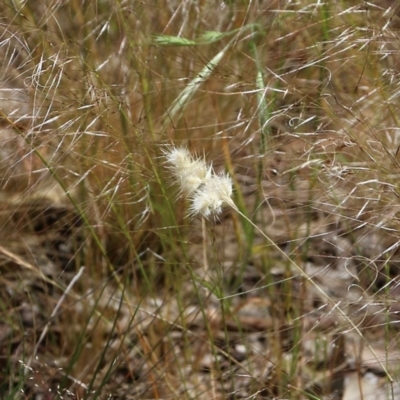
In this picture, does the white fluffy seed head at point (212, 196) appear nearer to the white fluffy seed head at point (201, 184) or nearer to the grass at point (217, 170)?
the white fluffy seed head at point (201, 184)

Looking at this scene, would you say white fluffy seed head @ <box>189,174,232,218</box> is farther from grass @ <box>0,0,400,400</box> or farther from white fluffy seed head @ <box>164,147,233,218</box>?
grass @ <box>0,0,400,400</box>

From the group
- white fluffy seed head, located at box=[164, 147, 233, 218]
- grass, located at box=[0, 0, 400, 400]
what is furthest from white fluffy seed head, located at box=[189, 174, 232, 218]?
grass, located at box=[0, 0, 400, 400]

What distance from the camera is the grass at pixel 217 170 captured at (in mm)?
1278

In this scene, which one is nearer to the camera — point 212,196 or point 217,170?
point 212,196

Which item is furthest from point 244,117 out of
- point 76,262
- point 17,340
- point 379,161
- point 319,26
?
point 17,340

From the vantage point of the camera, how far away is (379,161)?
123 centimetres

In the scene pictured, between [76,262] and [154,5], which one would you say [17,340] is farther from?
[154,5]

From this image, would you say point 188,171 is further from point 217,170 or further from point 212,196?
point 217,170

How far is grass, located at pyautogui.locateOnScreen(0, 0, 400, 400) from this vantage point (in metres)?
1.28

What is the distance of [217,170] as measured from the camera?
146 centimetres

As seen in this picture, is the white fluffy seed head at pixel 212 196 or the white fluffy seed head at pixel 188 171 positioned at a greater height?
the white fluffy seed head at pixel 188 171

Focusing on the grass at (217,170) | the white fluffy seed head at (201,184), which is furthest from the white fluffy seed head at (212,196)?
the grass at (217,170)

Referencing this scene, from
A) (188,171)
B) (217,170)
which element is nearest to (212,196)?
(188,171)

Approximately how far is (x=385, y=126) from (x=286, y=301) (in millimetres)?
418
